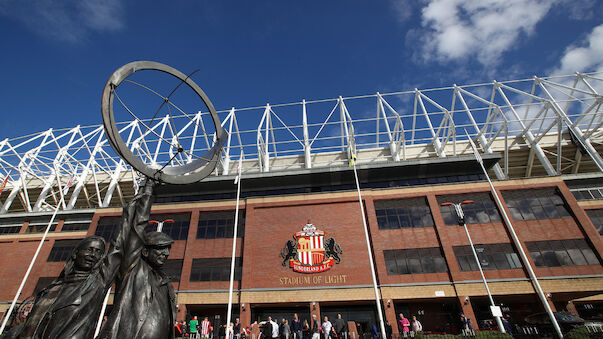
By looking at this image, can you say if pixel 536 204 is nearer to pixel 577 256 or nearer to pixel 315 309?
pixel 577 256

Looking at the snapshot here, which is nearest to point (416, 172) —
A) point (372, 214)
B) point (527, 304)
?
point (372, 214)

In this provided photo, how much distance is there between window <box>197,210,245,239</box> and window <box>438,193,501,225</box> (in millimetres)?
19622

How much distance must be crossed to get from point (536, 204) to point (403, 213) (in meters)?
12.2

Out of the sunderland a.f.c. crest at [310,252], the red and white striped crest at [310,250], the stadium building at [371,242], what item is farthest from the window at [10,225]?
the red and white striped crest at [310,250]

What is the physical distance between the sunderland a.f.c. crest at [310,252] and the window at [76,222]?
23.5m

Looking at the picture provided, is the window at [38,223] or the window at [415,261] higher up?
the window at [38,223]

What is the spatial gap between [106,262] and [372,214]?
26532mm

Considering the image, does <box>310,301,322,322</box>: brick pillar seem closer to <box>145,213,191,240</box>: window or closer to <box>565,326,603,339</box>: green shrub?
<box>145,213,191,240</box>: window

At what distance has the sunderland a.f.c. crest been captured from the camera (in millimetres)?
26625

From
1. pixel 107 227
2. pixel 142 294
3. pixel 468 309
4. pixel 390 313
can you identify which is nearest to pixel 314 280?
pixel 390 313

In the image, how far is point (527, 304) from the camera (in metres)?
26.5

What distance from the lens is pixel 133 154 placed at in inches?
208

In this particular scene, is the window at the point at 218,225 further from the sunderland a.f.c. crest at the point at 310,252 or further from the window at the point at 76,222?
the window at the point at 76,222

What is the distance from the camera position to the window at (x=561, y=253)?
978 inches
